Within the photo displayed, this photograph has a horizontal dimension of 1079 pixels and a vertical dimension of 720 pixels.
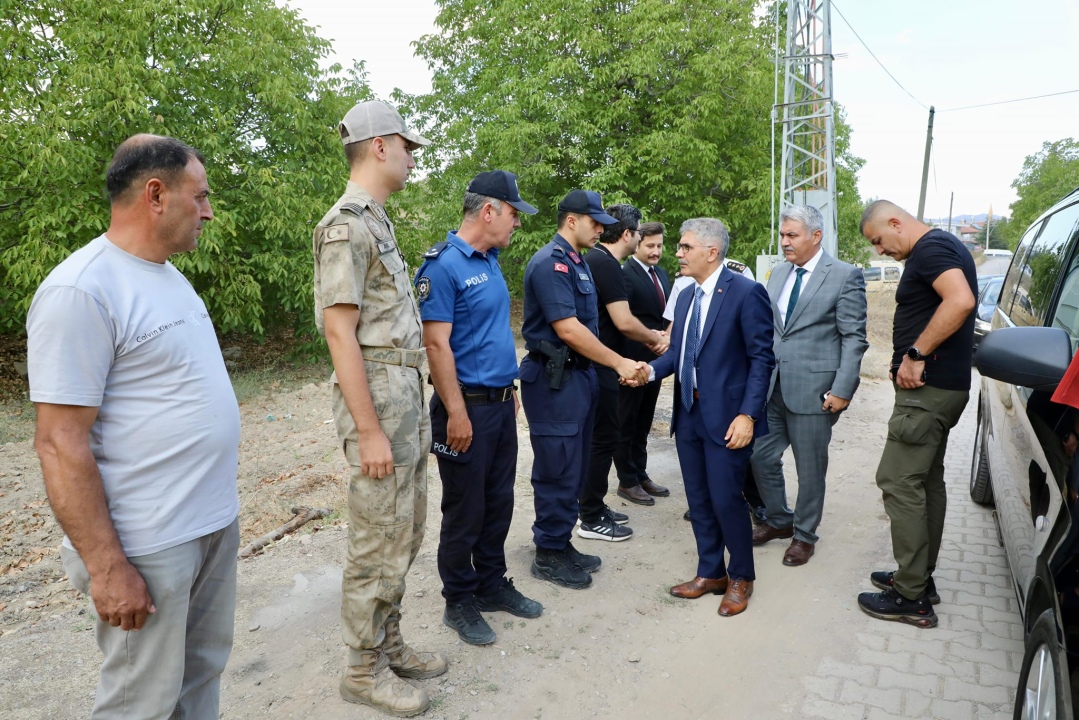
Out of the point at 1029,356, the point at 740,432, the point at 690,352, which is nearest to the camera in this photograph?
the point at 1029,356

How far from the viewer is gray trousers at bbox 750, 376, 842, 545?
404cm

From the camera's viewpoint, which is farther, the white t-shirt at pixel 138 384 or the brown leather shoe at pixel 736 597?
the brown leather shoe at pixel 736 597

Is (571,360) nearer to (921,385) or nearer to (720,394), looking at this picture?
(720,394)

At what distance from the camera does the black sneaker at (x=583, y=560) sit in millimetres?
3938

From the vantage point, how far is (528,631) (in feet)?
10.9

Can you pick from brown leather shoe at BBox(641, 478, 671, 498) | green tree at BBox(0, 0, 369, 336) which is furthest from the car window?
green tree at BBox(0, 0, 369, 336)

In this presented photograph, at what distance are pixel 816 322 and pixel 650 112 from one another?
12.8 m

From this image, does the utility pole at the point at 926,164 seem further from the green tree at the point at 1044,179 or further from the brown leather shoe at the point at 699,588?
the brown leather shoe at the point at 699,588

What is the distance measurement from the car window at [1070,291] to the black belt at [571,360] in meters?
2.06

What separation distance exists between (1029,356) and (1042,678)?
2.93 feet

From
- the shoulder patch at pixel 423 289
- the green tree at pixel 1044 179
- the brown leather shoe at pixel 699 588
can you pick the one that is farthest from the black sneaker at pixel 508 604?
the green tree at pixel 1044 179

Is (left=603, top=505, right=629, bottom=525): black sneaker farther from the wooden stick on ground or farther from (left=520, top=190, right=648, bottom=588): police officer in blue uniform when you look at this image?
the wooden stick on ground

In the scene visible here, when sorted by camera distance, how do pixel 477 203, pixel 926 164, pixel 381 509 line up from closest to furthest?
pixel 381 509 → pixel 477 203 → pixel 926 164

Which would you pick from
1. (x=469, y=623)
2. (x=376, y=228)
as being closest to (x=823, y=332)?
(x=469, y=623)
